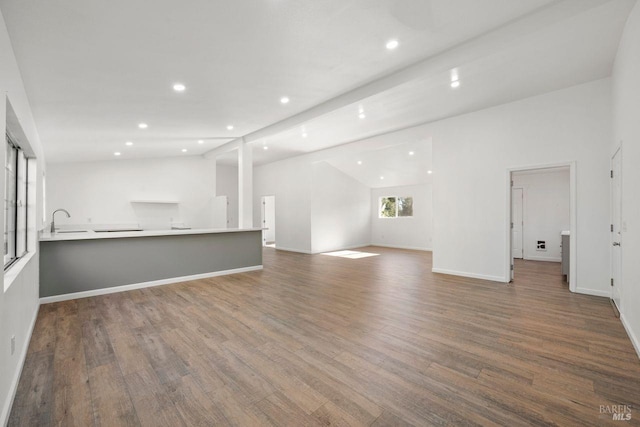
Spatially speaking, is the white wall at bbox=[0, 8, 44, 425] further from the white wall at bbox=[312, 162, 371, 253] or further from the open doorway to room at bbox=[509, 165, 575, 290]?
the open doorway to room at bbox=[509, 165, 575, 290]

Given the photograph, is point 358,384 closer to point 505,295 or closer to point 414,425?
point 414,425

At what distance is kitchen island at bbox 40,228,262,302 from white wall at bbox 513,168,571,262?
22.8ft

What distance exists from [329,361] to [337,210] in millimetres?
7624

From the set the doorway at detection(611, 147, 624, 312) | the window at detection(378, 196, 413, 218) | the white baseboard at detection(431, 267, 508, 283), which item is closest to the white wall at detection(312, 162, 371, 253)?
the window at detection(378, 196, 413, 218)

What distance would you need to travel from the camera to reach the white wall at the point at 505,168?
4238mm

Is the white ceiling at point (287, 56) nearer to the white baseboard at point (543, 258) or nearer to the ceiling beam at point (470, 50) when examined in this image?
the ceiling beam at point (470, 50)

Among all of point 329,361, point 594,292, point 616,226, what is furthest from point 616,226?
point 329,361

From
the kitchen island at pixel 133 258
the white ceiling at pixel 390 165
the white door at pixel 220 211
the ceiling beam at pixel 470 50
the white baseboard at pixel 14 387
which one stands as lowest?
the white baseboard at pixel 14 387

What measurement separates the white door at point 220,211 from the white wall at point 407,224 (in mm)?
5680

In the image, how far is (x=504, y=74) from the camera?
3857mm

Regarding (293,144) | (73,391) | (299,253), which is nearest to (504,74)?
(293,144)

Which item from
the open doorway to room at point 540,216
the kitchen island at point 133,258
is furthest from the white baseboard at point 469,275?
the kitchen island at point 133,258
